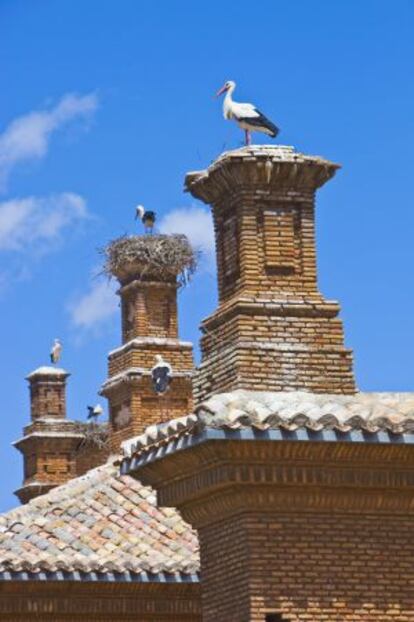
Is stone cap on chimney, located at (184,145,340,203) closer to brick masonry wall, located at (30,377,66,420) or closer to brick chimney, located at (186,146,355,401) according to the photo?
brick chimney, located at (186,146,355,401)

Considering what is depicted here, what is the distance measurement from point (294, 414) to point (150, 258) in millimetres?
14401

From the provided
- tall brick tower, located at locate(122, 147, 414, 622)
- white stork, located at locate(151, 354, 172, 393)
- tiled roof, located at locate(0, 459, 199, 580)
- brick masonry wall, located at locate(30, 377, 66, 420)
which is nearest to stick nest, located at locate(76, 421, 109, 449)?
brick masonry wall, located at locate(30, 377, 66, 420)

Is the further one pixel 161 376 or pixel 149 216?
pixel 149 216

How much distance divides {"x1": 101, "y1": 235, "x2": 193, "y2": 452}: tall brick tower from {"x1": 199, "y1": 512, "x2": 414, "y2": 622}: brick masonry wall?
1288 cm

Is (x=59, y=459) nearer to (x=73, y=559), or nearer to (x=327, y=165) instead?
(x=73, y=559)

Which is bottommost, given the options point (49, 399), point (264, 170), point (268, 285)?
point (268, 285)

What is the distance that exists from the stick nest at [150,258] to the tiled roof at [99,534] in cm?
649

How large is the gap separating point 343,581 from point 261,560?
0.68m

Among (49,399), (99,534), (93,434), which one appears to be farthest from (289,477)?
(49,399)


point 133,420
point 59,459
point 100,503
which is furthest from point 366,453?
point 59,459

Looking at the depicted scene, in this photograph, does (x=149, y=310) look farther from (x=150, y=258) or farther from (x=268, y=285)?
(x=268, y=285)

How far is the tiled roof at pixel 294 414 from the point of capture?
52.0 feet

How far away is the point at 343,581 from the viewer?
53.5 feet

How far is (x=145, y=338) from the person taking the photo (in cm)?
Answer: 3012
